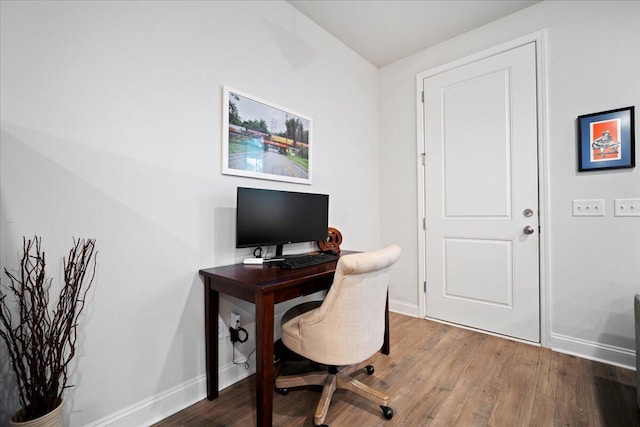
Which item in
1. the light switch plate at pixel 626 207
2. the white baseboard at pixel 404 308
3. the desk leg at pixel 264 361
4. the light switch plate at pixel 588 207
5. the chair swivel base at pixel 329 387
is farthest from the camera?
the white baseboard at pixel 404 308

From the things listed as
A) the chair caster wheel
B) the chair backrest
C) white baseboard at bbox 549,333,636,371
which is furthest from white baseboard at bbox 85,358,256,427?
white baseboard at bbox 549,333,636,371

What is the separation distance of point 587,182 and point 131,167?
2964 mm

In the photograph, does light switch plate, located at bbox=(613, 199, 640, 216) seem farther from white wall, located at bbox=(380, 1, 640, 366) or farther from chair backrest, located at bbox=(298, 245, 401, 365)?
chair backrest, located at bbox=(298, 245, 401, 365)

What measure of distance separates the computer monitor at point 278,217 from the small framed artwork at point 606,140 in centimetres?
192

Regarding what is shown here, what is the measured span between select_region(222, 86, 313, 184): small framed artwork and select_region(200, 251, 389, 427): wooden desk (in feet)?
2.20

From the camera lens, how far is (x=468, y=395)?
1.59 metres

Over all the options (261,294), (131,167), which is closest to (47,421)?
(261,294)

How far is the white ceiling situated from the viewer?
2186 mm

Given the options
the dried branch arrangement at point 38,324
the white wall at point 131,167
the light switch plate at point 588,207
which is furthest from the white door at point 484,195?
the dried branch arrangement at point 38,324

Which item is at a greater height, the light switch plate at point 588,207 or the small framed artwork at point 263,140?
the small framed artwork at point 263,140

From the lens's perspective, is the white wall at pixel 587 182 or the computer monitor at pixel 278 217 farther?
the white wall at pixel 587 182

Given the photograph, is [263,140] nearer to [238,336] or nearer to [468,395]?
[238,336]

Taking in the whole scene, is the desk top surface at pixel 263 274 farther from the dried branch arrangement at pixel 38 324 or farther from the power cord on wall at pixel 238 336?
the dried branch arrangement at pixel 38 324

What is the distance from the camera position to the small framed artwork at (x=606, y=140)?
1.86 metres
